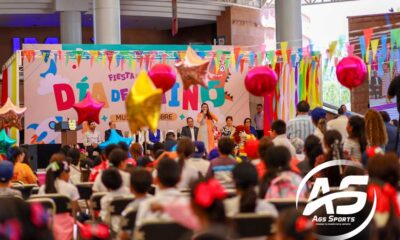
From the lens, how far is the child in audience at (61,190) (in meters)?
7.37

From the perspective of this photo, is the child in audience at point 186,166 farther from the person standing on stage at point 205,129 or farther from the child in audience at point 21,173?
the person standing on stage at point 205,129

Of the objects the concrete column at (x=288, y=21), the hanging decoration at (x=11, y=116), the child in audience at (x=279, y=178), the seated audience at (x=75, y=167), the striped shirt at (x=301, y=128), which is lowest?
the seated audience at (x=75, y=167)

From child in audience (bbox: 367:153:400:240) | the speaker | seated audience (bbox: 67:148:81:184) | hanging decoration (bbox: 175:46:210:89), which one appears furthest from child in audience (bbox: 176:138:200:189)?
the speaker

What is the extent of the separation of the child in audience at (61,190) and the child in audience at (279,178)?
185 centimetres

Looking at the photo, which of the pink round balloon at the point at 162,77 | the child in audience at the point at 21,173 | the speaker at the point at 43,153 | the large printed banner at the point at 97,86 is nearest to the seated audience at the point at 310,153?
the child in audience at the point at 21,173

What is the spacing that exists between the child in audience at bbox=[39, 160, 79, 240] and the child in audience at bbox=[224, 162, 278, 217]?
2126mm

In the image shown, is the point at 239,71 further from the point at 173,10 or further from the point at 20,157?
the point at 20,157

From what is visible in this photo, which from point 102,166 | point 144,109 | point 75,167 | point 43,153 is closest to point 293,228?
point 144,109

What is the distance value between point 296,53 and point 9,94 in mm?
6697

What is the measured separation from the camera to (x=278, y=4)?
26.1 metres

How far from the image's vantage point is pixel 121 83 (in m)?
21.4

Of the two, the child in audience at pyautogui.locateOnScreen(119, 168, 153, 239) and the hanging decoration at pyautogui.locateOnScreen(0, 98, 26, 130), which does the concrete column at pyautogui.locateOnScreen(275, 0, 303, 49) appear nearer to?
the hanging decoration at pyautogui.locateOnScreen(0, 98, 26, 130)

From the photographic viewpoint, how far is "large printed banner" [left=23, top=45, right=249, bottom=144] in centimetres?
2078

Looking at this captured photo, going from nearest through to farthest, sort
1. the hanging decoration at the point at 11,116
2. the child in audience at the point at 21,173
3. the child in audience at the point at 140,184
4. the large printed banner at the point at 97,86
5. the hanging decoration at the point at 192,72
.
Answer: the child in audience at the point at 140,184
the child in audience at the point at 21,173
the hanging decoration at the point at 192,72
the hanging decoration at the point at 11,116
the large printed banner at the point at 97,86
